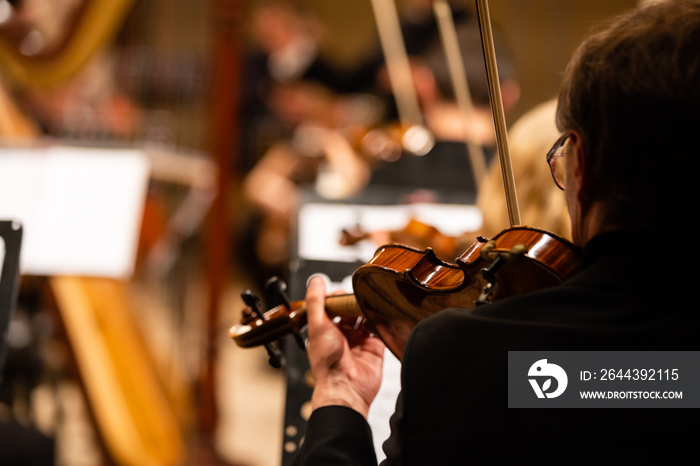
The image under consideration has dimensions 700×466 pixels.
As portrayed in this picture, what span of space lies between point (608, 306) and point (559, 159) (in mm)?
178

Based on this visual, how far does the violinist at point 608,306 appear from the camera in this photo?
0.60 meters

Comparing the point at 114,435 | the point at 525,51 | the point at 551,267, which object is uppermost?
the point at 525,51

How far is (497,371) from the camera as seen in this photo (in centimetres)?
61

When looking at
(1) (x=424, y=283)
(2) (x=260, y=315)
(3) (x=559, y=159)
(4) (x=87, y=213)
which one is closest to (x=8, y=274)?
(2) (x=260, y=315)

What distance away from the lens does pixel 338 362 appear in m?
0.89

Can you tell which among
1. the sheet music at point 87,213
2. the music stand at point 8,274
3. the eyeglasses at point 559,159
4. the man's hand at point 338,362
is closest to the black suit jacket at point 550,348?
the eyeglasses at point 559,159

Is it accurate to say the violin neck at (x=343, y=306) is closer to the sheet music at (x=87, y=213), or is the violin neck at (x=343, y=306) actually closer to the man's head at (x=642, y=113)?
the man's head at (x=642, y=113)

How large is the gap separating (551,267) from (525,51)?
3.97 metres

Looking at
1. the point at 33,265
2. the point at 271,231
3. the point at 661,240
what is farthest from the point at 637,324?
the point at 271,231

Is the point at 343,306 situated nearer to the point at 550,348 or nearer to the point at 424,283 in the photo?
the point at 424,283

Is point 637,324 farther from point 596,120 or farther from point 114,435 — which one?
point 114,435

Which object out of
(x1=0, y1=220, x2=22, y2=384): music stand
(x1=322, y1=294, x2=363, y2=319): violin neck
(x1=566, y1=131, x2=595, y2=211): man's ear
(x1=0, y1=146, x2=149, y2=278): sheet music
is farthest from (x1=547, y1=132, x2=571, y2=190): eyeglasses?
(x1=0, y1=146, x2=149, y2=278): sheet music

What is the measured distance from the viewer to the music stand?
39.8 inches

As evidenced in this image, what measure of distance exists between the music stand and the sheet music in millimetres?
773
